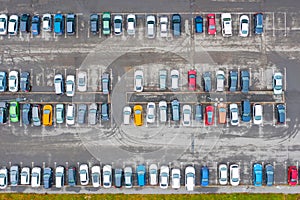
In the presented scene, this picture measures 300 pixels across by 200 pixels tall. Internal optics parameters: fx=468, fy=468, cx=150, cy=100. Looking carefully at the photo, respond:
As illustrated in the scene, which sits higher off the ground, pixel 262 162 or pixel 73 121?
pixel 73 121

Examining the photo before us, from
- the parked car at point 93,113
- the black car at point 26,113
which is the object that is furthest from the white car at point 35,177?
the parked car at point 93,113

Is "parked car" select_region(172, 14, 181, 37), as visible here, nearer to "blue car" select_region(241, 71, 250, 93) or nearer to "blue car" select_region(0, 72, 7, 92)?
"blue car" select_region(241, 71, 250, 93)

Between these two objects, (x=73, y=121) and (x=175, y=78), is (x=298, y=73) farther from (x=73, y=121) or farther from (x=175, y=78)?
(x=73, y=121)

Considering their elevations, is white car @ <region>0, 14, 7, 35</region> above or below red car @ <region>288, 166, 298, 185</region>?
above

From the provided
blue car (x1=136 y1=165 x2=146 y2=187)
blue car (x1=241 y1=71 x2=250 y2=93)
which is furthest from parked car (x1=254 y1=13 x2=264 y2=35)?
blue car (x1=136 y1=165 x2=146 y2=187)

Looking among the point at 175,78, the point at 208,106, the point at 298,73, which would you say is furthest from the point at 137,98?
the point at 298,73

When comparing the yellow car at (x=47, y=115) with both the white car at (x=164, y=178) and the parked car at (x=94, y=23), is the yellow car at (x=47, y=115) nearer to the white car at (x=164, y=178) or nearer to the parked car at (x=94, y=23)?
the parked car at (x=94, y=23)

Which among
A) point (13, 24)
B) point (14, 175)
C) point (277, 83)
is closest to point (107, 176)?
point (14, 175)
